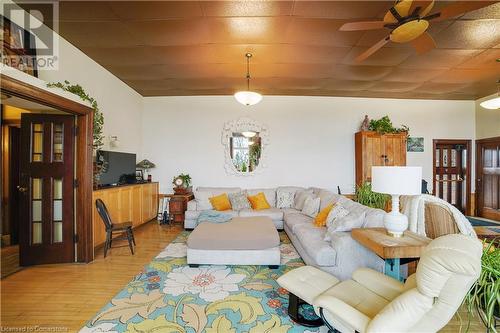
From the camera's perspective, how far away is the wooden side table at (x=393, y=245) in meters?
2.13

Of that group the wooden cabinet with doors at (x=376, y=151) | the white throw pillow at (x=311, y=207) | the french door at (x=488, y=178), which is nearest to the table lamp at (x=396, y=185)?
the white throw pillow at (x=311, y=207)

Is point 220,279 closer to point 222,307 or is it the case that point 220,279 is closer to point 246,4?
point 222,307

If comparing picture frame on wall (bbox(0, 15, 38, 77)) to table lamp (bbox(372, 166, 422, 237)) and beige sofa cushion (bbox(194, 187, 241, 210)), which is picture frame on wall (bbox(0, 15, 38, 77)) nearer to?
beige sofa cushion (bbox(194, 187, 241, 210))

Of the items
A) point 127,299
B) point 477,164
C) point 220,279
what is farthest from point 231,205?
point 477,164

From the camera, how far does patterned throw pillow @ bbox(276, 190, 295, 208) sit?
5355 millimetres

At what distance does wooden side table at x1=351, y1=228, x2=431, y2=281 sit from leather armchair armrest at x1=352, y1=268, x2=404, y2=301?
24 cm

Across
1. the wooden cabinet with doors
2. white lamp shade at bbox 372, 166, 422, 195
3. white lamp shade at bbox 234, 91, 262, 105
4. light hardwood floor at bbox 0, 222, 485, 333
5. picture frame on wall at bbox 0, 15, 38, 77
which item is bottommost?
light hardwood floor at bbox 0, 222, 485, 333

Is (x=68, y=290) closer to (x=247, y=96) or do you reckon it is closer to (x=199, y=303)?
(x=199, y=303)

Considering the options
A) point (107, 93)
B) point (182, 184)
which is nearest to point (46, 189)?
point (107, 93)

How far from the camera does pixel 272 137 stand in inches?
245

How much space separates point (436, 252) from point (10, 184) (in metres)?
6.17

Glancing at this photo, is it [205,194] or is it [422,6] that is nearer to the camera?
[422,6]

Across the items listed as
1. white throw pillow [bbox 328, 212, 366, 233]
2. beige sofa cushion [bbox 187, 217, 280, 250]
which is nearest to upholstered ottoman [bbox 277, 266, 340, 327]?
white throw pillow [bbox 328, 212, 366, 233]

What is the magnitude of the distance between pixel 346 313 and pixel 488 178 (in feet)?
23.9
